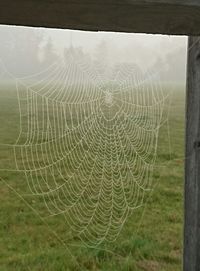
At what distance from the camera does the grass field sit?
2.15 m

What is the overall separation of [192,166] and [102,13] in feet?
2.17

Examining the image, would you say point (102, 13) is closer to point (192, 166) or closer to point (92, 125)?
point (192, 166)

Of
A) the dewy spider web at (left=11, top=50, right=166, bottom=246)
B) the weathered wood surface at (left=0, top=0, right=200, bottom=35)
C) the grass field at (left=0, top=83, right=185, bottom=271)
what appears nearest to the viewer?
the weathered wood surface at (left=0, top=0, right=200, bottom=35)

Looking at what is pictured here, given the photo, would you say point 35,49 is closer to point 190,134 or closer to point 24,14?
point 190,134

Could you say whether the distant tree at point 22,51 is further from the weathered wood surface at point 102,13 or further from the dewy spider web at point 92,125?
the weathered wood surface at point 102,13

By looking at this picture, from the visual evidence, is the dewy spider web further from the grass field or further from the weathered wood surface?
the weathered wood surface

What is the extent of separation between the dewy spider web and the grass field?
81 millimetres

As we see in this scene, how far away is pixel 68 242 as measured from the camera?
7.75 ft

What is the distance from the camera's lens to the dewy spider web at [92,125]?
1.61 meters

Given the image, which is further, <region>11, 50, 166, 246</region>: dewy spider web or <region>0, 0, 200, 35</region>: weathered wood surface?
<region>11, 50, 166, 246</region>: dewy spider web

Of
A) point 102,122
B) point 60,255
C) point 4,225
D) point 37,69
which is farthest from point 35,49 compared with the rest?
point 4,225

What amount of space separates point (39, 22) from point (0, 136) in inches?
48.2

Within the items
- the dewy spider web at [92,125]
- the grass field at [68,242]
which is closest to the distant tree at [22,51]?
the dewy spider web at [92,125]

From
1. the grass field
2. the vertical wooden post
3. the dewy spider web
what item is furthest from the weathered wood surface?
the grass field
